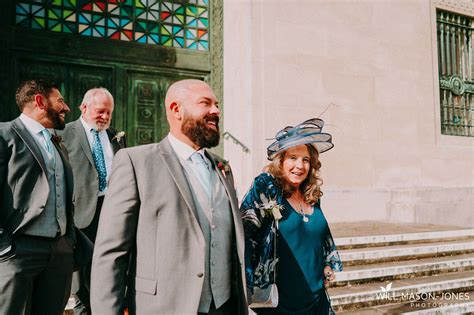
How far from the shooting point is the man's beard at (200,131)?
2119 mm

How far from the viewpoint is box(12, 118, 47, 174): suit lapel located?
110 inches

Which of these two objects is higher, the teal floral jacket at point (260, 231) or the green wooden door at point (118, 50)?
the green wooden door at point (118, 50)

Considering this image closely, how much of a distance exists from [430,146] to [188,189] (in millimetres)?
10469

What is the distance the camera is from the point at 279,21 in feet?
30.0

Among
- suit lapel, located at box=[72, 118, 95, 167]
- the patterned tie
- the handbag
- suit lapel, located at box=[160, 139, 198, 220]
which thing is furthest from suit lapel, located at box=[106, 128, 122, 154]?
the handbag

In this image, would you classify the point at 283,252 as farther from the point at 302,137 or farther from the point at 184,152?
the point at 184,152

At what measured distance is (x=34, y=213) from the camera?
2668 millimetres

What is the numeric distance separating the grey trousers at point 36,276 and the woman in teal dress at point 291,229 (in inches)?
52.1

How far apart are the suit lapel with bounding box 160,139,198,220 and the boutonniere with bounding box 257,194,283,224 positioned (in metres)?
0.78

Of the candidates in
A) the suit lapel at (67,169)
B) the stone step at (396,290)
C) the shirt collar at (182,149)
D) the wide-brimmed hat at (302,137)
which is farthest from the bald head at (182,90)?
the stone step at (396,290)

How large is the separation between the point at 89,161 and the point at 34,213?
1.12m

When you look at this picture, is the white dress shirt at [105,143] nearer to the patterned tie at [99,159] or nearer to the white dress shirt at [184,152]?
the patterned tie at [99,159]

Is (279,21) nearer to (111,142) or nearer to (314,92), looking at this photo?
(314,92)

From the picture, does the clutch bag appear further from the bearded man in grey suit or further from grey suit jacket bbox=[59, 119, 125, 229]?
grey suit jacket bbox=[59, 119, 125, 229]
